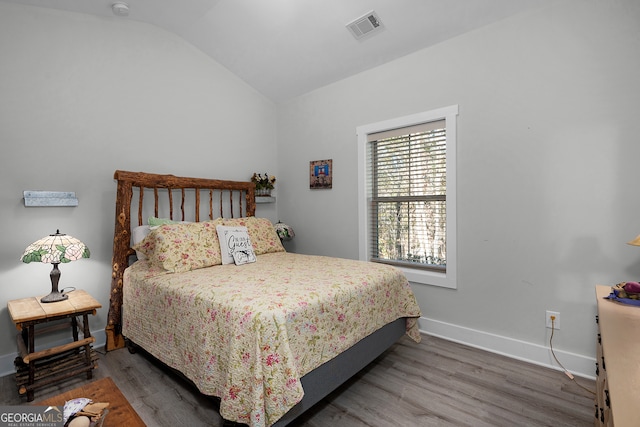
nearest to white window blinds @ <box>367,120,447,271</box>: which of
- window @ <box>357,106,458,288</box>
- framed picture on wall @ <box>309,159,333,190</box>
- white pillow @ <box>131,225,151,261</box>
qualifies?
window @ <box>357,106,458,288</box>

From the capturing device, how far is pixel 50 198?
247 centimetres

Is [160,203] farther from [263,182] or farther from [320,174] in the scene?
[320,174]

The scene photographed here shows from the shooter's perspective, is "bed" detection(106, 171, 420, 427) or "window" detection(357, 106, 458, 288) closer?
"bed" detection(106, 171, 420, 427)

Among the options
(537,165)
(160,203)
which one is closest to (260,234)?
(160,203)

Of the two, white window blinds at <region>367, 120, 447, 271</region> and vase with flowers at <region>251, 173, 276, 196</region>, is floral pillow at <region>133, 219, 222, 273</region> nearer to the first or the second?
vase with flowers at <region>251, 173, 276, 196</region>

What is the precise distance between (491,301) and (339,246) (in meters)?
1.60

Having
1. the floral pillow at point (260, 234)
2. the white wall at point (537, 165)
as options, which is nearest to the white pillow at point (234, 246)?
the floral pillow at point (260, 234)

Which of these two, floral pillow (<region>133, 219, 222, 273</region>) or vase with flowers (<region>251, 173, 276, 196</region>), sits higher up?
vase with flowers (<region>251, 173, 276, 196</region>)

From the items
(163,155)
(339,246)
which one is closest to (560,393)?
(339,246)

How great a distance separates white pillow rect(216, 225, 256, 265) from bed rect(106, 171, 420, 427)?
0.09 feet

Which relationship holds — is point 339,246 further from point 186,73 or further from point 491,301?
point 186,73

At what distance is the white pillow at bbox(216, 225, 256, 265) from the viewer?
2723 millimetres

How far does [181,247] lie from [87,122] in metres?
1.37

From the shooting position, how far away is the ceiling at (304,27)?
2.47m
